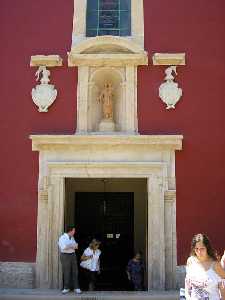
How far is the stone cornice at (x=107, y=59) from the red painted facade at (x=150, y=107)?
18 centimetres

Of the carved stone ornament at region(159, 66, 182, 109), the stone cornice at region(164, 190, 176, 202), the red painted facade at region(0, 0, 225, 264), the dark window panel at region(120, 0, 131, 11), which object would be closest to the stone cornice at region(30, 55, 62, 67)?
the red painted facade at region(0, 0, 225, 264)

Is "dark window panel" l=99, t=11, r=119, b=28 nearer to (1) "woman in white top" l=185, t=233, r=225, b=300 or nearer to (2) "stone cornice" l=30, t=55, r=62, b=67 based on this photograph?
(2) "stone cornice" l=30, t=55, r=62, b=67

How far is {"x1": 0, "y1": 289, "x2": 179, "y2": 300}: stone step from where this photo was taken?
31.2 feet

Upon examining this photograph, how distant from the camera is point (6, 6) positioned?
1167cm

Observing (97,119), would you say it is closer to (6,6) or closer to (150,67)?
(150,67)

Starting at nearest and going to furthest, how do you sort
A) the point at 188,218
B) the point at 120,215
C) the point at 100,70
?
the point at 188,218
the point at 100,70
the point at 120,215

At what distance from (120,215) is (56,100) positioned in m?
3.55

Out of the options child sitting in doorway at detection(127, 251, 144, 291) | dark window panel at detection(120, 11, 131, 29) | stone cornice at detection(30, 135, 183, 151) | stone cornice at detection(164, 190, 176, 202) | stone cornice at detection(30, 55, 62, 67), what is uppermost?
dark window panel at detection(120, 11, 131, 29)

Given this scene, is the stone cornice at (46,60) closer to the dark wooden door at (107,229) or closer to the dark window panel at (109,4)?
the dark window panel at (109,4)

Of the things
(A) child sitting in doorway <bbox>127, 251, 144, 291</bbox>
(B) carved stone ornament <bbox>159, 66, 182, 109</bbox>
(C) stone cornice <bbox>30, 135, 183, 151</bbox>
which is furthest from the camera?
(B) carved stone ornament <bbox>159, 66, 182, 109</bbox>

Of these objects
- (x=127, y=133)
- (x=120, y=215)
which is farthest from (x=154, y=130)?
(x=120, y=215)

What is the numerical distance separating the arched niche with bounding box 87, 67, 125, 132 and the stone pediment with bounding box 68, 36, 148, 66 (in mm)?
210

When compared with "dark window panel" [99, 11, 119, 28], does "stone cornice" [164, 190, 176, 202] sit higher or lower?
lower

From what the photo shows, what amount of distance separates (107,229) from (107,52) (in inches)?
174
